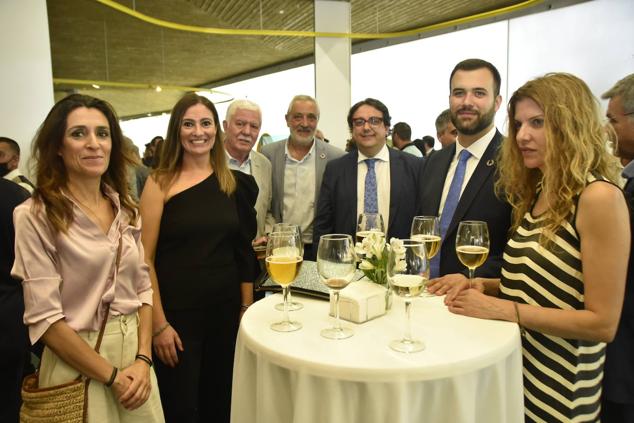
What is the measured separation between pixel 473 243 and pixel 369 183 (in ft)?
4.73

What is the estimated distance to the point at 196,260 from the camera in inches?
83.6

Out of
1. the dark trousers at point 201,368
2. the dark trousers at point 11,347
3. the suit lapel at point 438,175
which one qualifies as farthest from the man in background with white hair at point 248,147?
the dark trousers at point 11,347

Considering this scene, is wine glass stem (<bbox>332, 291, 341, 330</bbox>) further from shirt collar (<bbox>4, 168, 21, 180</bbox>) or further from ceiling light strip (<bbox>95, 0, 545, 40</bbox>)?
ceiling light strip (<bbox>95, 0, 545, 40</bbox>)

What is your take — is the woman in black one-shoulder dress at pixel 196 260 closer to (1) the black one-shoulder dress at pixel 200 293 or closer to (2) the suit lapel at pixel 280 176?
(1) the black one-shoulder dress at pixel 200 293

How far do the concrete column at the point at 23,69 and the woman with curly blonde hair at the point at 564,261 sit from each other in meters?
4.62

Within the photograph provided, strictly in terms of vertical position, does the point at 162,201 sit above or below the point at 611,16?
below

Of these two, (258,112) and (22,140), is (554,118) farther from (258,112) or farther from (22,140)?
(22,140)

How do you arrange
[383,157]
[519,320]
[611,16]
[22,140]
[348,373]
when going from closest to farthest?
[348,373]
[519,320]
[383,157]
[22,140]
[611,16]

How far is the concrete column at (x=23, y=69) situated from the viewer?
14.6ft

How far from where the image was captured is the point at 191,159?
225 centimetres

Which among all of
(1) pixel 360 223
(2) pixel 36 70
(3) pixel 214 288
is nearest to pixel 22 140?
(2) pixel 36 70

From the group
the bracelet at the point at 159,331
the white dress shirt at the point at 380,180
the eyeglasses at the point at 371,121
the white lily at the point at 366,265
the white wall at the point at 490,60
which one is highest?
the white wall at the point at 490,60

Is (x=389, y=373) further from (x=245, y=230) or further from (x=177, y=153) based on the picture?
(x=177, y=153)

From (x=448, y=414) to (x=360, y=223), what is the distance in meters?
0.78
